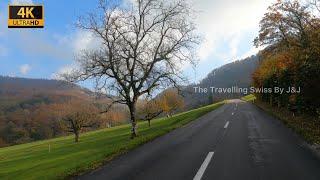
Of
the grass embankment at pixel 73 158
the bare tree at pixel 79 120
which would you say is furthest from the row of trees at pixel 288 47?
the bare tree at pixel 79 120

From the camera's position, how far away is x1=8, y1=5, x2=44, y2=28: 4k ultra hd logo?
60.8ft

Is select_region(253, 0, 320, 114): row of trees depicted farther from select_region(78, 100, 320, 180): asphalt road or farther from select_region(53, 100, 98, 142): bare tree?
select_region(53, 100, 98, 142): bare tree

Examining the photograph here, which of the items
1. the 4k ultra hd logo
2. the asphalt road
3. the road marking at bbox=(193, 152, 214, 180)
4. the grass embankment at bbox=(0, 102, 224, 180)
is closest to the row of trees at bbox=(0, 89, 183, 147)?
the grass embankment at bbox=(0, 102, 224, 180)

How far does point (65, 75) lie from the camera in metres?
31.2

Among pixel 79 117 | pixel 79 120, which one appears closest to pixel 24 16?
pixel 79 120

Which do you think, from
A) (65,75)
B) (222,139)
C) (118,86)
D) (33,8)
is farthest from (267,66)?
(33,8)

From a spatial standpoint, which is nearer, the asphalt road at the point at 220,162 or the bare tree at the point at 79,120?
the asphalt road at the point at 220,162

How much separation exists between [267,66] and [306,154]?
1602 inches

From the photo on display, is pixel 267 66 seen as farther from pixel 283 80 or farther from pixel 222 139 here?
pixel 222 139

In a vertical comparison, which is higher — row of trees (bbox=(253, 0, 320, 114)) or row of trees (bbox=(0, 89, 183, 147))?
row of trees (bbox=(253, 0, 320, 114))

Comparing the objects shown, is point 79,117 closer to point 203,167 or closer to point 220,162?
point 220,162

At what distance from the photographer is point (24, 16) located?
1878 cm

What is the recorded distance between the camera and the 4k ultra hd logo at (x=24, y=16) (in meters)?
18.5

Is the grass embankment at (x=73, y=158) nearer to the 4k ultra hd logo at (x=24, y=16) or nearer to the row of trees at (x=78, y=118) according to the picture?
the row of trees at (x=78, y=118)
